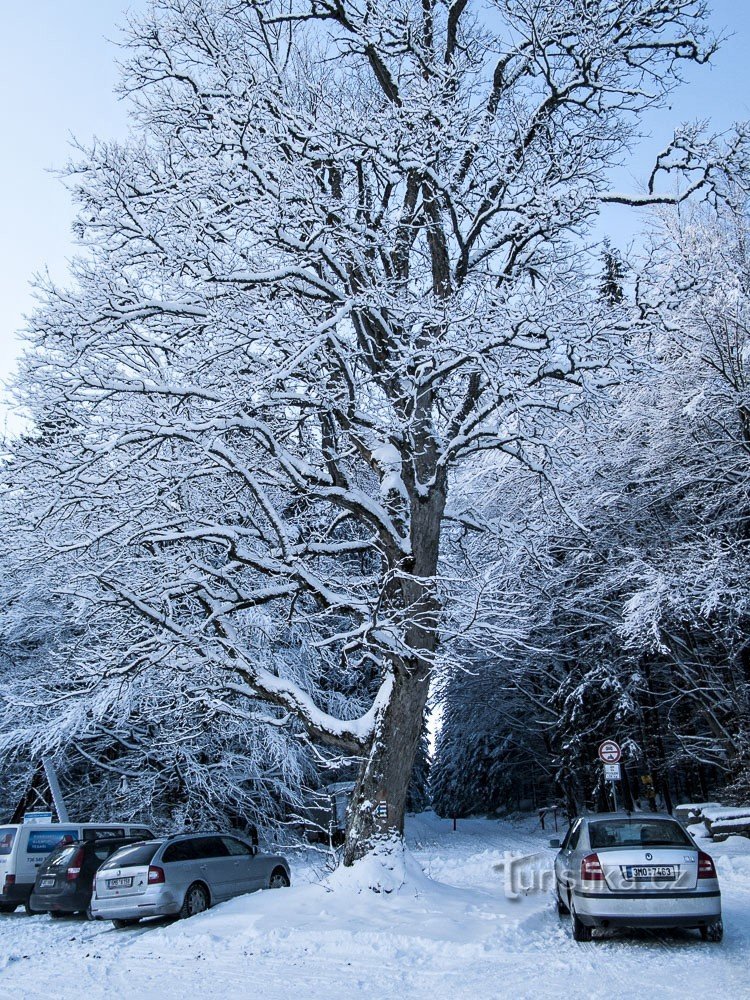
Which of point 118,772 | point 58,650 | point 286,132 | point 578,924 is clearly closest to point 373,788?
point 578,924

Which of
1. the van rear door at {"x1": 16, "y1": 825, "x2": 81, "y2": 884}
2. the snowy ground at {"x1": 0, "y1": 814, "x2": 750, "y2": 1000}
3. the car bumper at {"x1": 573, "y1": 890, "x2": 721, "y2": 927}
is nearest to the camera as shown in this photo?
the snowy ground at {"x1": 0, "y1": 814, "x2": 750, "y2": 1000}

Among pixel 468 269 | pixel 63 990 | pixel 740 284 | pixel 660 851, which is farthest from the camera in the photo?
pixel 740 284

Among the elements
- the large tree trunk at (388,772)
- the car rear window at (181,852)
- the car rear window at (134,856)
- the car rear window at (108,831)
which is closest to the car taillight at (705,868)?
the large tree trunk at (388,772)

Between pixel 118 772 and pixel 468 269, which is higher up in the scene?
pixel 468 269

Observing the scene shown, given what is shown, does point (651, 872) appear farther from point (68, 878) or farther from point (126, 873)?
point (68, 878)

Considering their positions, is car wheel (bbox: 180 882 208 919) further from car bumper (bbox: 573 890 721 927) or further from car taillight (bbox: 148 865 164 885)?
car bumper (bbox: 573 890 721 927)

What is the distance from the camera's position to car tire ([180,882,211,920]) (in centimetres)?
1302

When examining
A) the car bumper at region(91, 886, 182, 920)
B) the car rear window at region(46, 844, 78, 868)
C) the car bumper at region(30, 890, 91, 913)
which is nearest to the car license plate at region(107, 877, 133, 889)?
the car bumper at region(91, 886, 182, 920)

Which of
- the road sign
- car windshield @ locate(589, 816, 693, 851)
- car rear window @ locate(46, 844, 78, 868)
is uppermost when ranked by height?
the road sign

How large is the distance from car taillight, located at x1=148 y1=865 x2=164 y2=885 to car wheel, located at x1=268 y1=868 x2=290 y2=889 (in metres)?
3.44

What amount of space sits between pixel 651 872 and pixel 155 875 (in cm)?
754

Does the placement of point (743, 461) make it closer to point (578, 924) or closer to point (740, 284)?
point (740, 284)

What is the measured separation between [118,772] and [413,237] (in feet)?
55.6

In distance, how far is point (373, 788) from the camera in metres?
11.5
